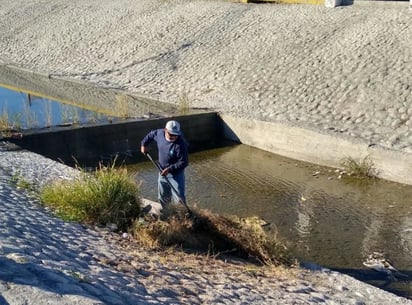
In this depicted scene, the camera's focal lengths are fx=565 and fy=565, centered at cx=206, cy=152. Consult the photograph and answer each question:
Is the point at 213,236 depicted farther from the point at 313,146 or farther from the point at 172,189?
the point at 313,146

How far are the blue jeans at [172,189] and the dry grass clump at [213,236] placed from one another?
449mm

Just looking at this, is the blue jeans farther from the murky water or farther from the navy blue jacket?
the murky water

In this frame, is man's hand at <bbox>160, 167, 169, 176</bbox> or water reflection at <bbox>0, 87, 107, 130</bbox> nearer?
man's hand at <bbox>160, 167, 169, 176</bbox>

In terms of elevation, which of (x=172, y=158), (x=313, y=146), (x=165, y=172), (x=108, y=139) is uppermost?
(x=172, y=158)

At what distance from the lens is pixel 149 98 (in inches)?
750

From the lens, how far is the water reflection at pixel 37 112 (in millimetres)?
14817

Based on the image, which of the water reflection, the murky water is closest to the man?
the murky water

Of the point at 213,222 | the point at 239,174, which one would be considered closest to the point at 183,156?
the point at 213,222

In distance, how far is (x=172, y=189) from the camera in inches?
327

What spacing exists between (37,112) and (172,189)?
11.8m

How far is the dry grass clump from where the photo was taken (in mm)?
7281

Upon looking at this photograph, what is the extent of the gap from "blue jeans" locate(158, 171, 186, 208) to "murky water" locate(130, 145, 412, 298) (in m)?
2.17

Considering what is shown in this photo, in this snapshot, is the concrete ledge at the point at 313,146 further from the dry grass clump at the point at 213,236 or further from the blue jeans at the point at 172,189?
the blue jeans at the point at 172,189

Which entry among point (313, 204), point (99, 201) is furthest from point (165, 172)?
point (313, 204)
